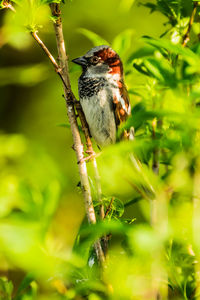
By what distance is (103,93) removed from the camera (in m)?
2.37

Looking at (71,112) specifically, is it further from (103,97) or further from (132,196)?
(103,97)

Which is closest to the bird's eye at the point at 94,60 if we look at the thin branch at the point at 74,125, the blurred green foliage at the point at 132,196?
the blurred green foliage at the point at 132,196

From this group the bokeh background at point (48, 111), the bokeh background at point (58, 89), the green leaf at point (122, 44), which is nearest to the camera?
the bokeh background at point (48, 111)

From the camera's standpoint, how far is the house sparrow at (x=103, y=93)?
2.31m

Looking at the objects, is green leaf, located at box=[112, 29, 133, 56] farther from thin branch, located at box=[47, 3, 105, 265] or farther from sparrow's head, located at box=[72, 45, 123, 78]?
sparrow's head, located at box=[72, 45, 123, 78]

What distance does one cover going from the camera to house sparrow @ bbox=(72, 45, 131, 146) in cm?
231

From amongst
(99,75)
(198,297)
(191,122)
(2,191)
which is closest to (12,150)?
(2,191)

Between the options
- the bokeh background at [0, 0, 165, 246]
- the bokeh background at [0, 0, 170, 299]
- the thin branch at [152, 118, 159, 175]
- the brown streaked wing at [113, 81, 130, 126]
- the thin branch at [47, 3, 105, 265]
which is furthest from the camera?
the bokeh background at [0, 0, 165, 246]

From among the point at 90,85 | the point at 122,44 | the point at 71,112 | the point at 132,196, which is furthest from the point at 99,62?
the point at 132,196

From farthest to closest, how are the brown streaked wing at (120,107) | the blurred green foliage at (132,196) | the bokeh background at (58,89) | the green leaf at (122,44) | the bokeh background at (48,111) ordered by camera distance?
the bokeh background at (58,89) < the brown streaked wing at (120,107) < the green leaf at (122,44) < the bokeh background at (48,111) < the blurred green foliage at (132,196)

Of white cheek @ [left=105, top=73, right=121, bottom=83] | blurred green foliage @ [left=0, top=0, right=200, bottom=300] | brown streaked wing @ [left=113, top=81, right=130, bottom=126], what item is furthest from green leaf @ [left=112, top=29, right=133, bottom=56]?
white cheek @ [left=105, top=73, right=121, bottom=83]

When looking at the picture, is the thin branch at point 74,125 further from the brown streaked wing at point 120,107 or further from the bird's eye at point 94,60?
the bird's eye at point 94,60

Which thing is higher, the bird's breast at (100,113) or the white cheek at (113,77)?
the white cheek at (113,77)

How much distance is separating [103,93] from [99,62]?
0.17 m
